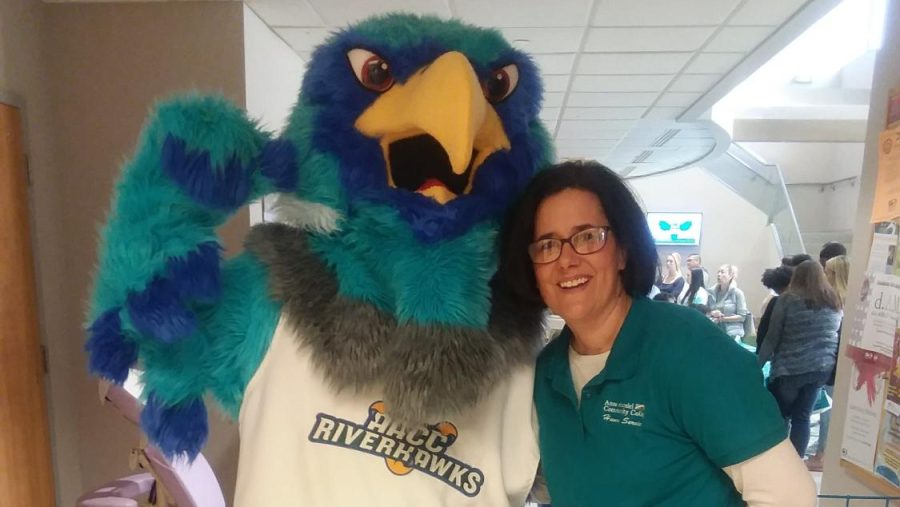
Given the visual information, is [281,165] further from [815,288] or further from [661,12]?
[815,288]

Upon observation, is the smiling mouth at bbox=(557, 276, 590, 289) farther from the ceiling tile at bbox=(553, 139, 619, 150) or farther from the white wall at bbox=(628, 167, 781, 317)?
the white wall at bbox=(628, 167, 781, 317)

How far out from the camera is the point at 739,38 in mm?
2947

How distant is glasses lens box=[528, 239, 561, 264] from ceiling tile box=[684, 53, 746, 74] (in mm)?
2660

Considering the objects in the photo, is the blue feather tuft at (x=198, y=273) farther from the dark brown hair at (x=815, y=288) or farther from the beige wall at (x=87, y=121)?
the dark brown hair at (x=815, y=288)

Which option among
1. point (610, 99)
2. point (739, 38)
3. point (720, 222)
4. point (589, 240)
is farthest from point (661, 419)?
point (720, 222)

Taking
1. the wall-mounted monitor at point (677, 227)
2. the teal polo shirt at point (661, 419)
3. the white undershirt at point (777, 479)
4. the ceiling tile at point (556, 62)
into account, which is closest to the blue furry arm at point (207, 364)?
the teal polo shirt at point (661, 419)

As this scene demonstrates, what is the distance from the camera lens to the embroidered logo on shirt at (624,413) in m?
0.96

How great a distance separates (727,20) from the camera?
2.70 m

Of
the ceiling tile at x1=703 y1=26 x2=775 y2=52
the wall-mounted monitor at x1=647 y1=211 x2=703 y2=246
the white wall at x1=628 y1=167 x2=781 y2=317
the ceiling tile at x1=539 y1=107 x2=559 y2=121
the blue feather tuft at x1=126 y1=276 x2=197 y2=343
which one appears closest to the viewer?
the blue feather tuft at x1=126 y1=276 x2=197 y2=343

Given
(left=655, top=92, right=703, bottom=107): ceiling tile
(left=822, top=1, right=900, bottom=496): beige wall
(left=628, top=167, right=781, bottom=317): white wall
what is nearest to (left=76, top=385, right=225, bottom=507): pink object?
(left=822, top=1, right=900, bottom=496): beige wall

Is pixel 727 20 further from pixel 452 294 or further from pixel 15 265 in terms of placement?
pixel 15 265

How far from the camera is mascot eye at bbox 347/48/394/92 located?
943mm

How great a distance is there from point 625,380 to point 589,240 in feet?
0.73

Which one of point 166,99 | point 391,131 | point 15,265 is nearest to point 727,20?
point 391,131
